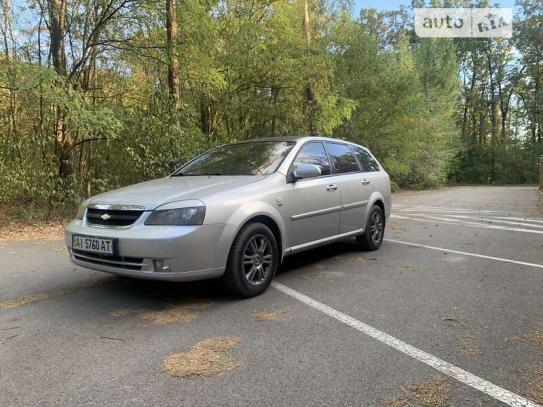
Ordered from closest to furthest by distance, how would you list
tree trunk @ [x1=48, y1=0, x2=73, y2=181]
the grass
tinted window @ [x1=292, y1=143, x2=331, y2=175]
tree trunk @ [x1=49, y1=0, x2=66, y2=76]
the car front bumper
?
the car front bumper < tinted window @ [x1=292, y1=143, x2=331, y2=175] < the grass < tree trunk @ [x1=48, y1=0, x2=73, y2=181] < tree trunk @ [x1=49, y1=0, x2=66, y2=76]

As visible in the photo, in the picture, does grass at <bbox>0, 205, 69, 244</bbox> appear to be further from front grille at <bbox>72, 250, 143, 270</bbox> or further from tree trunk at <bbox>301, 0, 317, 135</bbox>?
tree trunk at <bbox>301, 0, 317, 135</bbox>

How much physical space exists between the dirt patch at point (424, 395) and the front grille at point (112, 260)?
2.29 meters

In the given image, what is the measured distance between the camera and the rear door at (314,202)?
201 inches

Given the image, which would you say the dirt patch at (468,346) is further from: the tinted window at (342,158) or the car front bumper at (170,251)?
the tinted window at (342,158)

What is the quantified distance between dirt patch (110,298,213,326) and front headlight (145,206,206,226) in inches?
30.5

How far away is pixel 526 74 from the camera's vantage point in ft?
146

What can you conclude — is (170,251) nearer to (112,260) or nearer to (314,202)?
(112,260)

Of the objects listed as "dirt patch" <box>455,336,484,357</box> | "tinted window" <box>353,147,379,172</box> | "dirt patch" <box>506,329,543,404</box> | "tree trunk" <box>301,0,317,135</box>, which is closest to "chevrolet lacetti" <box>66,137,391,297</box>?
"tinted window" <box>353,147,379,172</box>

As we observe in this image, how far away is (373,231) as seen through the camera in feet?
22.4

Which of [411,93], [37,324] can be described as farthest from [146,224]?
[411,93]

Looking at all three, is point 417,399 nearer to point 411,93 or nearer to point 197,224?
point 197,224

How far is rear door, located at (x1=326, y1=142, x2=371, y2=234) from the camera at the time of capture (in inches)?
236

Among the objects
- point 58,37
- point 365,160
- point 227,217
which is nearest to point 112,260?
point 227,217

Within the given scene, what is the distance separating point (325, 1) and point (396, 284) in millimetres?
18318
